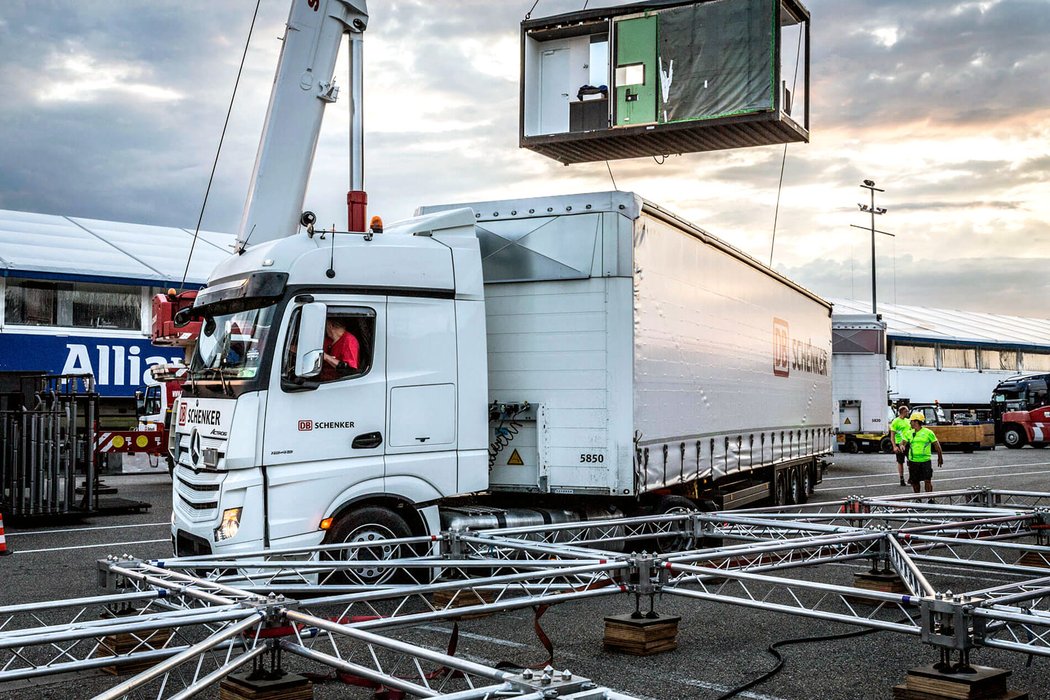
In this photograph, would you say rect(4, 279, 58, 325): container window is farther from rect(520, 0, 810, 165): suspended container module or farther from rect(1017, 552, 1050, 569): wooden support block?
rect(1017, 552, 1050, 569): wooden support block

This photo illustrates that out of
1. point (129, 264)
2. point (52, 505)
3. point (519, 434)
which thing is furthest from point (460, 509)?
point (129, 264)

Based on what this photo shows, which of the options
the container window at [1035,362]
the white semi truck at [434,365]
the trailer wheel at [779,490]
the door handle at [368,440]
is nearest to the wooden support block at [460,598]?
the white semi truck at [434,365]

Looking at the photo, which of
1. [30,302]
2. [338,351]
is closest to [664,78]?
[338,351]

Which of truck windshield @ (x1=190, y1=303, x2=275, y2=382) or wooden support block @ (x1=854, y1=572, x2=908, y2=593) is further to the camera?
wooden support block @ (x1=854, y1=572, x2=908, y2=593)

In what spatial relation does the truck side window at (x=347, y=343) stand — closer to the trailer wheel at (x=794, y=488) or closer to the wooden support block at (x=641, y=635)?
the wooden support block at (x=641, y=635)

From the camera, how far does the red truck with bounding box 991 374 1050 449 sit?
4488 centimetres

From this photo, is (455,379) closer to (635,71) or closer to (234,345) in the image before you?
(234,345)

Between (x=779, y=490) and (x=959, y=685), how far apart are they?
35.9 ft

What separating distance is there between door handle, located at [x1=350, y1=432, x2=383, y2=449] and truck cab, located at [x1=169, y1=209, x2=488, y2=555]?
1 centimetres

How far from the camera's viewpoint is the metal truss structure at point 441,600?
4676 mm

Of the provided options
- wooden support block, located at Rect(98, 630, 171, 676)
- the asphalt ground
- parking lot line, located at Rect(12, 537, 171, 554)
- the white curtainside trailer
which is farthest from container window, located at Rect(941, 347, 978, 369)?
wooden support block, located at Rect(98, 630, 171, 676)

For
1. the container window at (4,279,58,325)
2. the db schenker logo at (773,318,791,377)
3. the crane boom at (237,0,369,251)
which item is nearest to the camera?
the crane boom at (237,0,369,251)

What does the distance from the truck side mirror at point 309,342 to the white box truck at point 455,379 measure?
13mm

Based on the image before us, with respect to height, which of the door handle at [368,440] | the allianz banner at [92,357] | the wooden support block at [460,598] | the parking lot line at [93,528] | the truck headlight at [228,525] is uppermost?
the allianz banner at [92,357]
